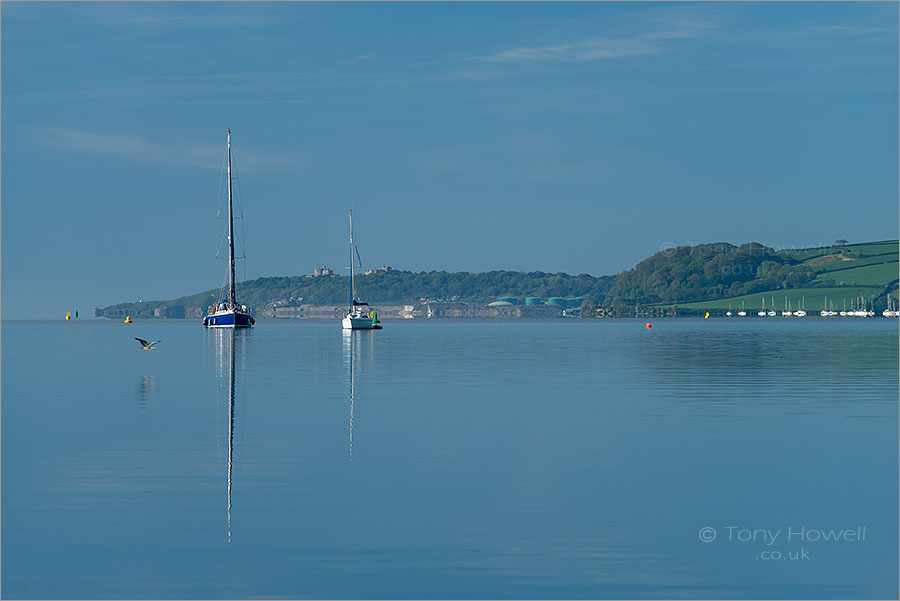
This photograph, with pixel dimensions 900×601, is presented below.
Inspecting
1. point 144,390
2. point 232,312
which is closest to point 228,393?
point 144,390

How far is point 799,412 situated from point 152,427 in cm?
2059

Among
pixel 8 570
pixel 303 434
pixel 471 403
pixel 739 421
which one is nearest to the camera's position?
pixel 8 570

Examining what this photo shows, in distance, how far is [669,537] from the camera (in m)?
18.2

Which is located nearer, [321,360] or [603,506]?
[603,506]

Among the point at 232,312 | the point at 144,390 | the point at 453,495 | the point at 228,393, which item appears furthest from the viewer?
the point at 232,312

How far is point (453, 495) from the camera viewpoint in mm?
21734

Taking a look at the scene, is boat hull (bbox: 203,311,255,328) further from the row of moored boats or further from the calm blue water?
the calm blue water

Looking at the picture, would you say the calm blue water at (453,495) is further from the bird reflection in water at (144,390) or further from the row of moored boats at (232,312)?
the row of moored boats at (232,312)

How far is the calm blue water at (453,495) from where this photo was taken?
16.0 metres

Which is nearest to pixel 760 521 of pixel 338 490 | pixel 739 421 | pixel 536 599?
pixel 536 599

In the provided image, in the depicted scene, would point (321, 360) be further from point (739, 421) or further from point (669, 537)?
point (669, 537)

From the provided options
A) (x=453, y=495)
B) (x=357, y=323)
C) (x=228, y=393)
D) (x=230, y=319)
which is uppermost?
(x=230, y=319)

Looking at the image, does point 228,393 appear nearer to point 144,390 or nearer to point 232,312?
point 144,390

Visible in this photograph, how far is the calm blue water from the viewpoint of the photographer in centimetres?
1603
